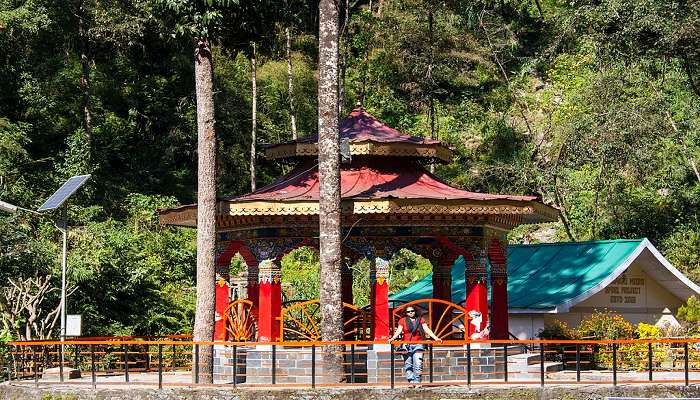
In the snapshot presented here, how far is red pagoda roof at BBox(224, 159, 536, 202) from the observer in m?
22.0

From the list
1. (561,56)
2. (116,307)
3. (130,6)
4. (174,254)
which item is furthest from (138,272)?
(561,56)

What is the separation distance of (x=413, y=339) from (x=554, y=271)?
1033 cm

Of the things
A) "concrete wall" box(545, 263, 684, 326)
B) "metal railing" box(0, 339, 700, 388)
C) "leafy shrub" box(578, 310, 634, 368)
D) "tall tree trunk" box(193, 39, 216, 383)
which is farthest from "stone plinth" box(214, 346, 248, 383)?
"concrete wall" box(545, 263, 684, 326)

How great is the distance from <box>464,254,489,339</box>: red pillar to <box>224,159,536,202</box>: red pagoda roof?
4.79ft

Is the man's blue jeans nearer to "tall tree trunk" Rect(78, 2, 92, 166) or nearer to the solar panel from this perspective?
the solar panel

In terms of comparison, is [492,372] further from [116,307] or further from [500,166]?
[500,166]

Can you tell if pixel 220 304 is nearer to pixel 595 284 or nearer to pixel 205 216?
pixel 205 216

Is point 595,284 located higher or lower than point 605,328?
higher

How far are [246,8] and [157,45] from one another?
2490cm

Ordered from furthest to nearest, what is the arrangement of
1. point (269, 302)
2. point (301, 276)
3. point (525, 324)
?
1. point (301, 276)
2. point (525, 324)
3. point (269, 302)

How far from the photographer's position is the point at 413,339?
21.0 m

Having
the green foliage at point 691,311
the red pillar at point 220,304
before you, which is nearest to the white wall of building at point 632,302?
the green foliage at point 691,311

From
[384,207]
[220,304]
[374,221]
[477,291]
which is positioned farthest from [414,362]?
[220,304]

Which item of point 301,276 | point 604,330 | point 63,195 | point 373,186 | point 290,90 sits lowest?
point 604,330
